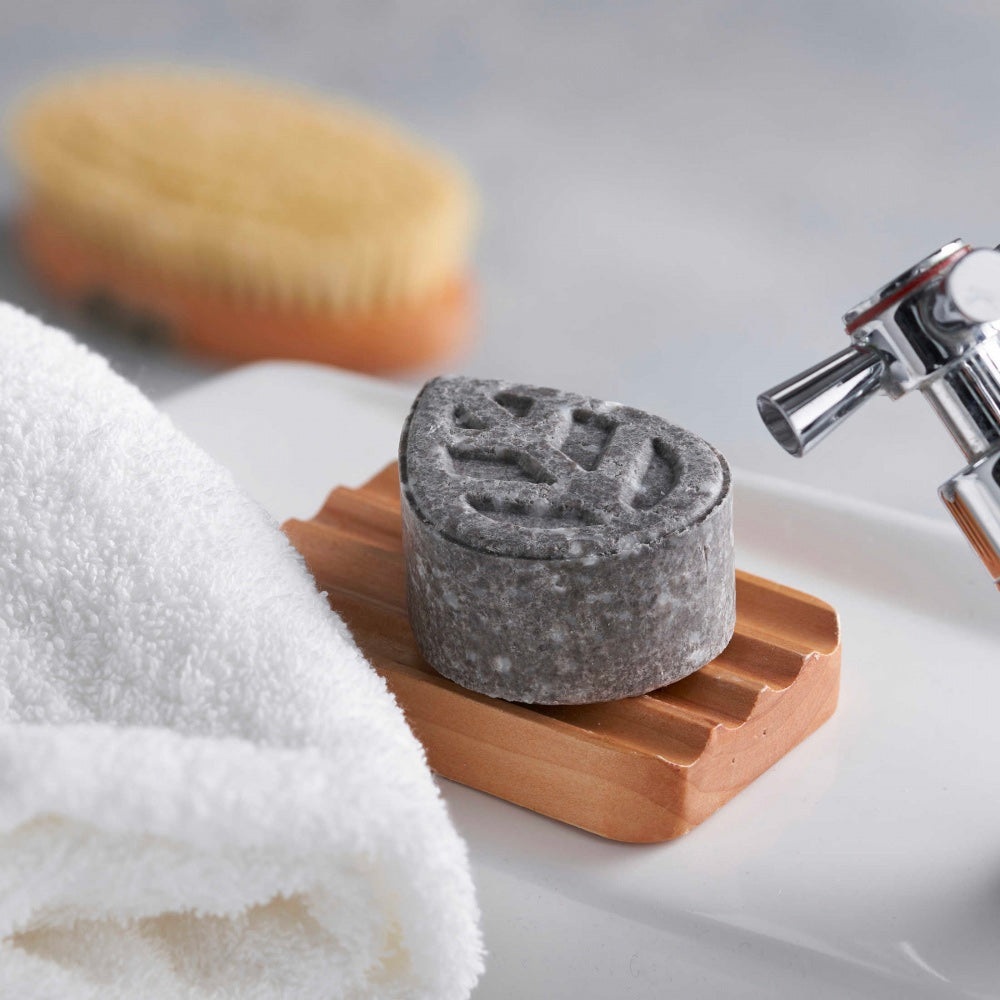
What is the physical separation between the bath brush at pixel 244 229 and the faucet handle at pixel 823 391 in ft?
2.12

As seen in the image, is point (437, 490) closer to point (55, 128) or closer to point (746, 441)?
point (746, 441)

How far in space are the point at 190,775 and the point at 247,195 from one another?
759mm

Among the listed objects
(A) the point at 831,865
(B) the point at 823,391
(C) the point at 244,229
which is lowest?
(C) the point at 244,229

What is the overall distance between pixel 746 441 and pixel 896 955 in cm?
67

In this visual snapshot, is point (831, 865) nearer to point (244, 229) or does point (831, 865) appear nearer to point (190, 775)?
point (190, 775)

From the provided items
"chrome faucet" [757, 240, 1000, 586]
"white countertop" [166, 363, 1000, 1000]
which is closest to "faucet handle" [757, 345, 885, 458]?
"chrome faucet" [757, 240, 1000, 586]

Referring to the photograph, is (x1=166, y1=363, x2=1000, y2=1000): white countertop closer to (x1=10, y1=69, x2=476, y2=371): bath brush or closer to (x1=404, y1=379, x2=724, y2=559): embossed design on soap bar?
(x1=404, y1=379, x2=724, y2=559): embossed design on soap bar

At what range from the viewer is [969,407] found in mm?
362

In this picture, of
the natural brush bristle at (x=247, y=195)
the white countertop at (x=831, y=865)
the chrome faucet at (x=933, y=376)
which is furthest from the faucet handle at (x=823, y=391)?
the natural brush bristle at (x=247, y=195)

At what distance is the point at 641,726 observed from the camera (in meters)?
0.39

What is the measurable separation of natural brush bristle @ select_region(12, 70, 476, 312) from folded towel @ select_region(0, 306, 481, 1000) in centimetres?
59

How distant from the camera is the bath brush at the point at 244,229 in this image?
3.23 feet

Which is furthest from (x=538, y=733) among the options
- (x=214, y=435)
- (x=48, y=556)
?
(x=214, y=435)

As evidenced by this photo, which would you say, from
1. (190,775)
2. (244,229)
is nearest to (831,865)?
(190,775)
